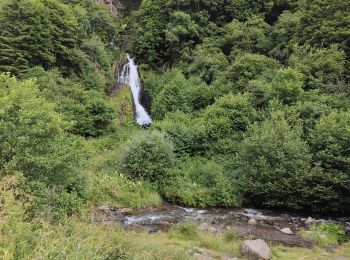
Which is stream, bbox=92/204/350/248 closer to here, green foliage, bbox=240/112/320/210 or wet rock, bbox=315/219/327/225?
wet rock, bbox=315/219/327/225

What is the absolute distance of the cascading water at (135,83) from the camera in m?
39.4

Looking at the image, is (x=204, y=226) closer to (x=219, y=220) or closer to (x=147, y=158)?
(x=219, y=220)

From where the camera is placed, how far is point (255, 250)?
46.0 feet

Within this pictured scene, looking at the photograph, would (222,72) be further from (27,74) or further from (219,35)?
(27,74)

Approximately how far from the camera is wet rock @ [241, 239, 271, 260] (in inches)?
546

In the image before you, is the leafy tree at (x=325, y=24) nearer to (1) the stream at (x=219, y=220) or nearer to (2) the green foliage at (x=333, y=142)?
(2) the green foliage at (x=333, y=142)

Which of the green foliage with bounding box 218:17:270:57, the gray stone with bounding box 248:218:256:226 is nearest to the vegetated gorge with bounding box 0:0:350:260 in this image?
the gray stone with bounding box 248:218:256:226

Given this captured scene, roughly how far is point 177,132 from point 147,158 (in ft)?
18.9

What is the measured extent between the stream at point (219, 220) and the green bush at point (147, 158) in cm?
255

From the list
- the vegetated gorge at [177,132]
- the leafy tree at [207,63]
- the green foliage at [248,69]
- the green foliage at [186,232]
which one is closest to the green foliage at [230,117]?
the vegetated gorge at [177,132]

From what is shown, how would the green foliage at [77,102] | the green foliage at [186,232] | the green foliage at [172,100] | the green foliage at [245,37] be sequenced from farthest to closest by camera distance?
the green foliage at [245,37], the green foliage at [172,100], the green foliage at [77,102], the green foliage at [186,232]

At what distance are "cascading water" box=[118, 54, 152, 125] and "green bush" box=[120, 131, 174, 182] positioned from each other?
13817 mm

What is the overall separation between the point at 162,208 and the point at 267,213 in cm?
687

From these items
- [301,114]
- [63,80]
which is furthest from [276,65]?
[63,80]
